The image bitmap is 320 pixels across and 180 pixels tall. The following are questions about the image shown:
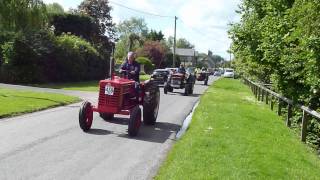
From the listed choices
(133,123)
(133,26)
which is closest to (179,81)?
(133,123)

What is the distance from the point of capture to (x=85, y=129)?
1271 centimetres

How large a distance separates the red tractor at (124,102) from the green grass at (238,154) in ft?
4.12

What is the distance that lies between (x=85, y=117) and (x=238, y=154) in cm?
430

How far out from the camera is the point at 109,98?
1323cm

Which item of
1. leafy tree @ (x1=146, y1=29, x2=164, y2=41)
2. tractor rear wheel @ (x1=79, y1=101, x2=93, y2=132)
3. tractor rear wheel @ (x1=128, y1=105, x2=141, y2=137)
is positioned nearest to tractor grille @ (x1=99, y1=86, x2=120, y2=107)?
tractor rear wheel @ (x1=79, y1=101, x2=93, y2=132)

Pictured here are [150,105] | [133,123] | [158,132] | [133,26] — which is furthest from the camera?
[133,26]

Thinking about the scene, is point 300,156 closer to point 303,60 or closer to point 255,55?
point 303,60

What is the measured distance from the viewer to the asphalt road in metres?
8.37

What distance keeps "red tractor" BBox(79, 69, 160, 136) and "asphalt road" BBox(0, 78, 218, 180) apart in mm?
294

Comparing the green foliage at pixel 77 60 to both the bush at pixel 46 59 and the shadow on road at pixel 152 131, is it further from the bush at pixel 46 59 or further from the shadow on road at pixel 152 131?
the shadow on road at pixel 152 131

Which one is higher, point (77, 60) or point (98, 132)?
point (77, 60)

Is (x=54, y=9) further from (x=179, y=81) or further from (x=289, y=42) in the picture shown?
(x=289, y=42)

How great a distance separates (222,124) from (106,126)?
3.31m

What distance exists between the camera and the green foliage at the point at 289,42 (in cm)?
1122
